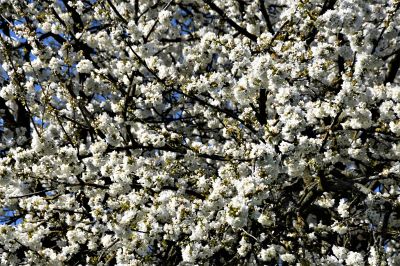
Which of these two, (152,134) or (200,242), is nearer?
(200,242)

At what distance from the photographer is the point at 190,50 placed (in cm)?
830

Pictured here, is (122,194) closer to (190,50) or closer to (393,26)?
(190,50)

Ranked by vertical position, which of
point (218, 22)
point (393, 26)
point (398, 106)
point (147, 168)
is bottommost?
point (147, 168)

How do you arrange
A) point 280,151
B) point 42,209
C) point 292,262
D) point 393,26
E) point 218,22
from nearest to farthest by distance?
point 280,151 → point 292,262 → point 42,209 → point 393,26 → point 218,22

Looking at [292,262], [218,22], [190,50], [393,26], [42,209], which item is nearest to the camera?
[292,262]

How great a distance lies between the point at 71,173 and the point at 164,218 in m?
1.28

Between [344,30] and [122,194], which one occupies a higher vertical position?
[344,30]

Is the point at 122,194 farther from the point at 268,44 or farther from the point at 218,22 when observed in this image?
the point at 218,22

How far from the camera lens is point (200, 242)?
228 inches

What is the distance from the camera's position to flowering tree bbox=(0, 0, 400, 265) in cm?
556

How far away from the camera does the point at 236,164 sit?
5754 mm

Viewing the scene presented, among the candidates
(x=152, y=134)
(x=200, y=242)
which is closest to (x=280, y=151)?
(x=200, y=242)

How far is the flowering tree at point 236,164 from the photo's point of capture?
5.56 meters

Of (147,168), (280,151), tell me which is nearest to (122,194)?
(147,168)
